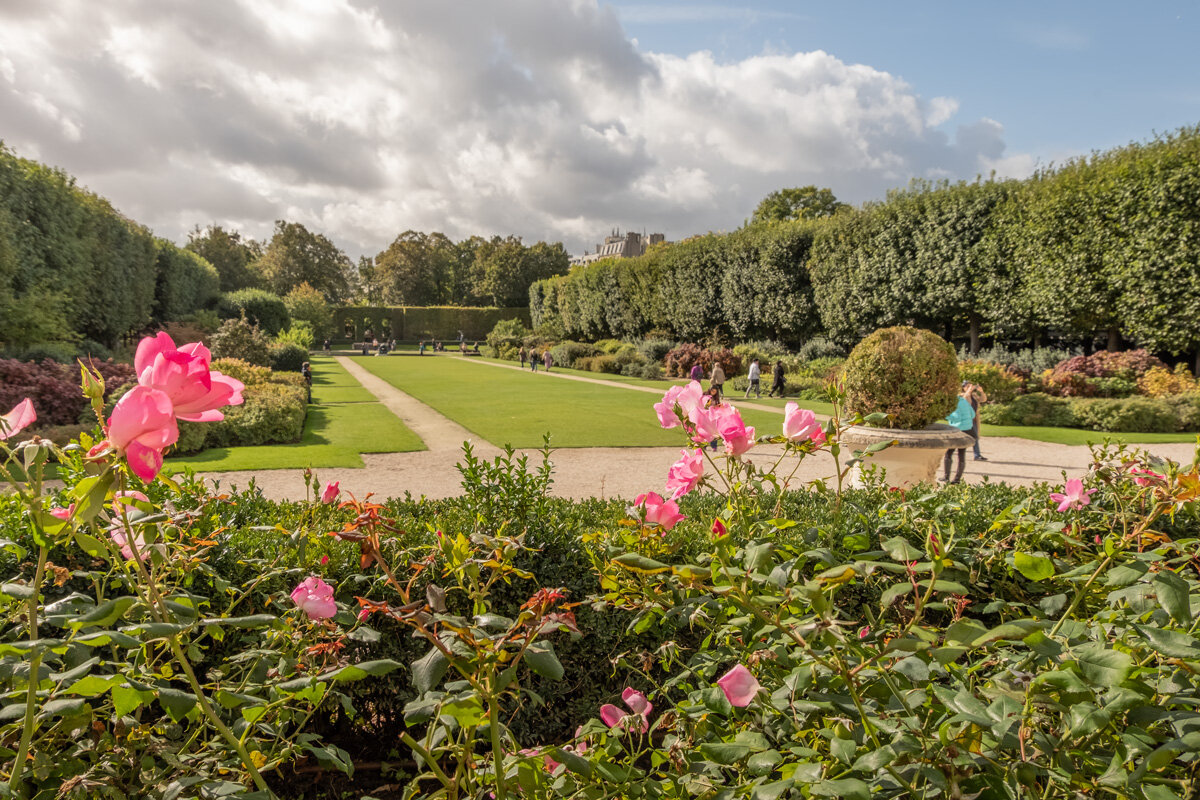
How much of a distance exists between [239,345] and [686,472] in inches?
825

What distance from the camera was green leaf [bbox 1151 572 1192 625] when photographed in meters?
1.04

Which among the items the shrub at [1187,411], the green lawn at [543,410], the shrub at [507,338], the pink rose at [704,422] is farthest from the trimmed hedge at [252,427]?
the shrub at [507,338]

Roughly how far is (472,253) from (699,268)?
162ft

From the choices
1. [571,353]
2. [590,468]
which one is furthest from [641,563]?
[571,353]

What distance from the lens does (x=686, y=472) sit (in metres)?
1.69

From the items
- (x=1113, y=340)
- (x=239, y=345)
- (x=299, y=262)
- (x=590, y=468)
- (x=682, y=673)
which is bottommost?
(x=590, y=468)

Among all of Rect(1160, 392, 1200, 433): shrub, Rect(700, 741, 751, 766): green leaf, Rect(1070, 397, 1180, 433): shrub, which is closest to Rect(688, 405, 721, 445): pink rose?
Rect(700, 741, 751, 766): green leaf

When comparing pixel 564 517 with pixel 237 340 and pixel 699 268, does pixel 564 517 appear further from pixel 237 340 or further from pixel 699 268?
pixel 699 268

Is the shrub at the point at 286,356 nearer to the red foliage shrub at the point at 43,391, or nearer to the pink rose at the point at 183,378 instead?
the red foliage shrub at the point at 43,391

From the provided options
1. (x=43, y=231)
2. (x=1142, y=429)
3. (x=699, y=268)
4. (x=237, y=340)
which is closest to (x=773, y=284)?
(x=699, y=268)

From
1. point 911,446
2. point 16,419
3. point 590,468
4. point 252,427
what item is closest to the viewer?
point 16,419

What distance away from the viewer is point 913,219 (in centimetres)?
2025

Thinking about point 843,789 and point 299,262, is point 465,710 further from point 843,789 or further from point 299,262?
point 299,262

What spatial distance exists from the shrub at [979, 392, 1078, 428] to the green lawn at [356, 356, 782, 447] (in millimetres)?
4557
